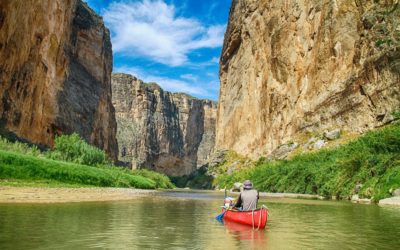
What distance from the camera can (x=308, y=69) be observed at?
204 ft

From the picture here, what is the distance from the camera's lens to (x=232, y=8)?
345 ft

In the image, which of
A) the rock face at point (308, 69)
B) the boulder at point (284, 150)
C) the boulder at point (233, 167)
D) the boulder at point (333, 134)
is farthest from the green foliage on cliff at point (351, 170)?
the boulder at point (233, 167)

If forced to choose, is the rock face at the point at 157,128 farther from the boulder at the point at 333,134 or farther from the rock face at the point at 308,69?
the boulder at the point at 333,134

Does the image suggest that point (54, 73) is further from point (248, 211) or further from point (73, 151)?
point (248, 211)

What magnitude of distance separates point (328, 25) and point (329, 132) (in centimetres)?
1587

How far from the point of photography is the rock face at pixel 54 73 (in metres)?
53.0

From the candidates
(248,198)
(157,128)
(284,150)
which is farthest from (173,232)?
(157,128)

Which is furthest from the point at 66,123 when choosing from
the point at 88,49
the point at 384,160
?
the point at 384,160

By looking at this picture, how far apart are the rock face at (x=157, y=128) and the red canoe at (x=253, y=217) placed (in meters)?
147

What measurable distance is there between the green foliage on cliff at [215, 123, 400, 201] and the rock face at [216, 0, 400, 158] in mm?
9403

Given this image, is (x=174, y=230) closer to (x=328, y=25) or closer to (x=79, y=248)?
(x=79, y=248)

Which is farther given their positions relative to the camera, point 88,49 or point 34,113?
point 88,49

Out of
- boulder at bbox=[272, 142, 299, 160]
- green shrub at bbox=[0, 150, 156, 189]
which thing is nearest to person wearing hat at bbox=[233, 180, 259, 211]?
green shrub at bbox=[0, 150, 156, 189]

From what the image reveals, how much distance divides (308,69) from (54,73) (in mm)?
41203
